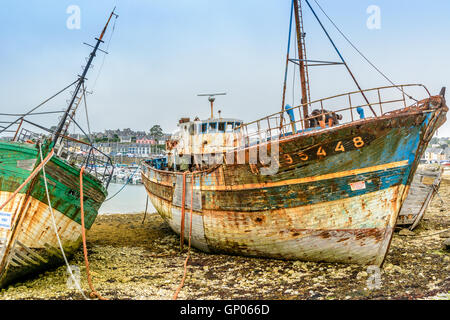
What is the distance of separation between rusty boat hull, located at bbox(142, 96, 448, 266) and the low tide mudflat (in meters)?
0.49

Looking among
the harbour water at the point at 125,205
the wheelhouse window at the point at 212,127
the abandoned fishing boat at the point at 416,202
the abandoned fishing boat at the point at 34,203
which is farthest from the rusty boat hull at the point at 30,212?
the harbour water at the point at 125,205

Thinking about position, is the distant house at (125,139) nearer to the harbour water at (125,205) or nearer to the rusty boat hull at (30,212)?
the harbour water at (125,205)

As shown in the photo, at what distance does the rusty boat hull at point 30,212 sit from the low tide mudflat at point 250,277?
1.62ft

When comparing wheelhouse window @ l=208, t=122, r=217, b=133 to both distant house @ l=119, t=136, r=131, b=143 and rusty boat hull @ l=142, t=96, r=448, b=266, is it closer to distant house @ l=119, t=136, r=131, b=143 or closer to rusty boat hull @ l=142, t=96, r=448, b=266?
rusty boat hull @ l=142, t=96, r=448, b=266

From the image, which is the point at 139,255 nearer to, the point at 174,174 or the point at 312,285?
the point at 174,174

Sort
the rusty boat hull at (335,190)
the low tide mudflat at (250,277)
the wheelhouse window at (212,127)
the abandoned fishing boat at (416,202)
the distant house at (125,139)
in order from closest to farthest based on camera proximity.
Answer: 1. the low tide mudflat at (250,277)
2. the rusty boat hull at (335,190)
3. the abandoned fishing boat at (416,202)
4. the wheelhouse window at (212,127)
5. the distant house at (125,139)

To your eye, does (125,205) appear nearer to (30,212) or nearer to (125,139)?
(30,212)

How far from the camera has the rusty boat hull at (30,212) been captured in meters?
6.16

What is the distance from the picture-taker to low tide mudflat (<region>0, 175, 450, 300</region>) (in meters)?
5.55

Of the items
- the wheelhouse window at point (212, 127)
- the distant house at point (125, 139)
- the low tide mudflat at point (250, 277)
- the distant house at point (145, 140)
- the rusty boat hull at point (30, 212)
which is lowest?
the low tide mudflat at point (250, 277)

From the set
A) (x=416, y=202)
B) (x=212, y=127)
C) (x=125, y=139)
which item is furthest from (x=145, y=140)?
(x=416, y=202)

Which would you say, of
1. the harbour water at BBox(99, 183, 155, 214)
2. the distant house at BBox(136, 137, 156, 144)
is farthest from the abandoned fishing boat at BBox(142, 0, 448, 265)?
the distant house at BBox(136, 137, 156, 144)
